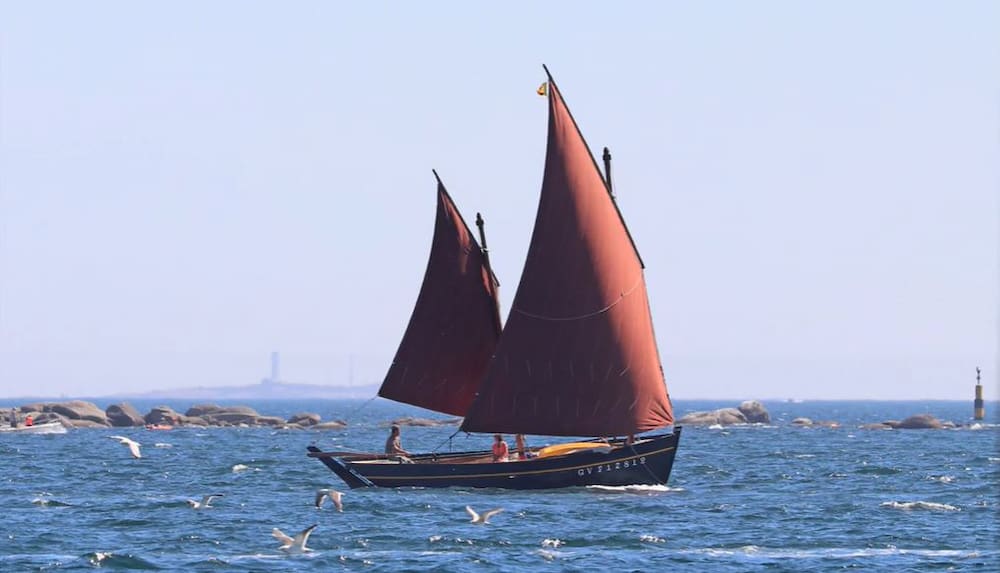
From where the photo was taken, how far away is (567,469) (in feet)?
163

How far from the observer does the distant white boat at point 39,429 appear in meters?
111

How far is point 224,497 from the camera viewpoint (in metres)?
49.8

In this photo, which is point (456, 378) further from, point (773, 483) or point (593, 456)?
point (773, 483)

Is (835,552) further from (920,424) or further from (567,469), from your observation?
(920,424)

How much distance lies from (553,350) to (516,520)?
8.27 m

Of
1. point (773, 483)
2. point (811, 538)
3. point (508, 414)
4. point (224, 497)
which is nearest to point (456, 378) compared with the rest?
point (508, 414)

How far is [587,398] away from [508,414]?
7.94ft

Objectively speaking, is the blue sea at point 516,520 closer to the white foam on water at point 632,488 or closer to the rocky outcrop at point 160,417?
the white foam on water at point 632,488

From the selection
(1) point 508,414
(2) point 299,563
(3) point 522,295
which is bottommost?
(2) point 299,563

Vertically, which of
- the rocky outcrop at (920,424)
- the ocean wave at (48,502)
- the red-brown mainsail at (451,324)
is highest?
the red-brown mainsail at (451,324)

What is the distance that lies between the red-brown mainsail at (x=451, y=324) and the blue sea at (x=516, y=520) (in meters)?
3.67

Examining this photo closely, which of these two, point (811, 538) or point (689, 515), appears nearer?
point (811, 538)

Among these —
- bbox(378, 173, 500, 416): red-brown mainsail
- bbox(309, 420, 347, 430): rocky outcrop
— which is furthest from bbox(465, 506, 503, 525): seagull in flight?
bbox(309, 420, 347, 430): rocky outcrop

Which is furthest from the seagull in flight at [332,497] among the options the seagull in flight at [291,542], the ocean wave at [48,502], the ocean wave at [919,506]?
the ocean wave at [919,506]
